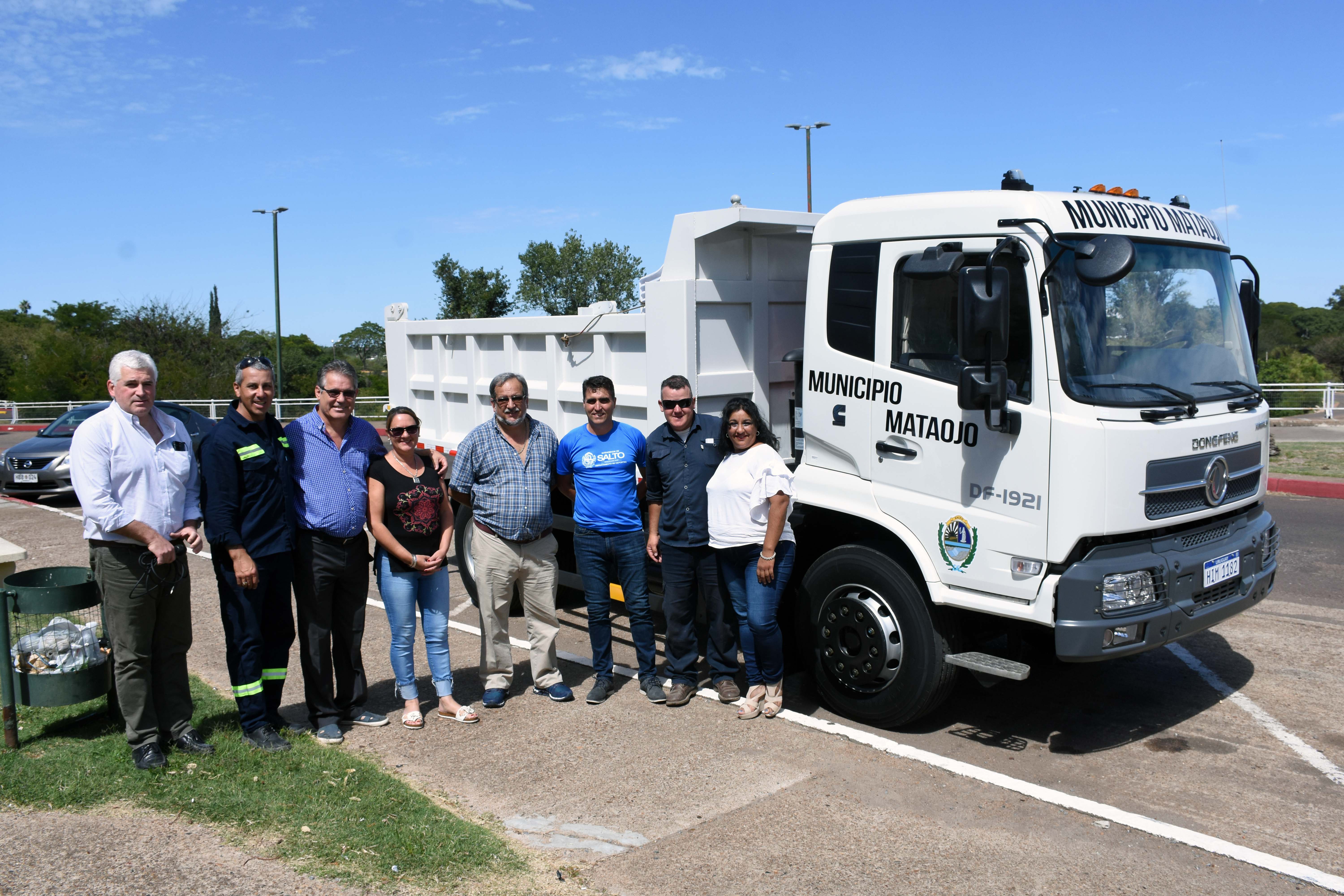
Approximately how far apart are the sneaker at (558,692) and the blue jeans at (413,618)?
0.56 meters

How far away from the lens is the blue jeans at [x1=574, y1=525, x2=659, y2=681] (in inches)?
224

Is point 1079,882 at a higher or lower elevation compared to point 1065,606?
lower

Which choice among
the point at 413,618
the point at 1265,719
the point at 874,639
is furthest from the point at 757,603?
the point at 1265,719

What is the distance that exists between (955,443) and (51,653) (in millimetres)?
4627

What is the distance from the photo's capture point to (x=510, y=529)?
555cm

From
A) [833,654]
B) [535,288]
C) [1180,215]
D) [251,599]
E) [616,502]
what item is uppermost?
[535,288]

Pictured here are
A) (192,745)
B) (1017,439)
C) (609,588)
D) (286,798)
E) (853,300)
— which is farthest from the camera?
(609,588)

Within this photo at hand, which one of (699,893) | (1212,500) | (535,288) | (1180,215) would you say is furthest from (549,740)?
(535,288)

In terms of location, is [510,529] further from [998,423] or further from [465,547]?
[998,423]

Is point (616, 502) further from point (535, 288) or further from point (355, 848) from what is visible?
point (535, 288)

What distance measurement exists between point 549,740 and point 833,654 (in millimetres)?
1632

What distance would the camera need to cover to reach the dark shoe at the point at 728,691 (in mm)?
5676

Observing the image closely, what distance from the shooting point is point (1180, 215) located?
5.13m

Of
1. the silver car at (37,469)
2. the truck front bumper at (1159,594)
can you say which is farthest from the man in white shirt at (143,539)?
the silver car at (37,469)
